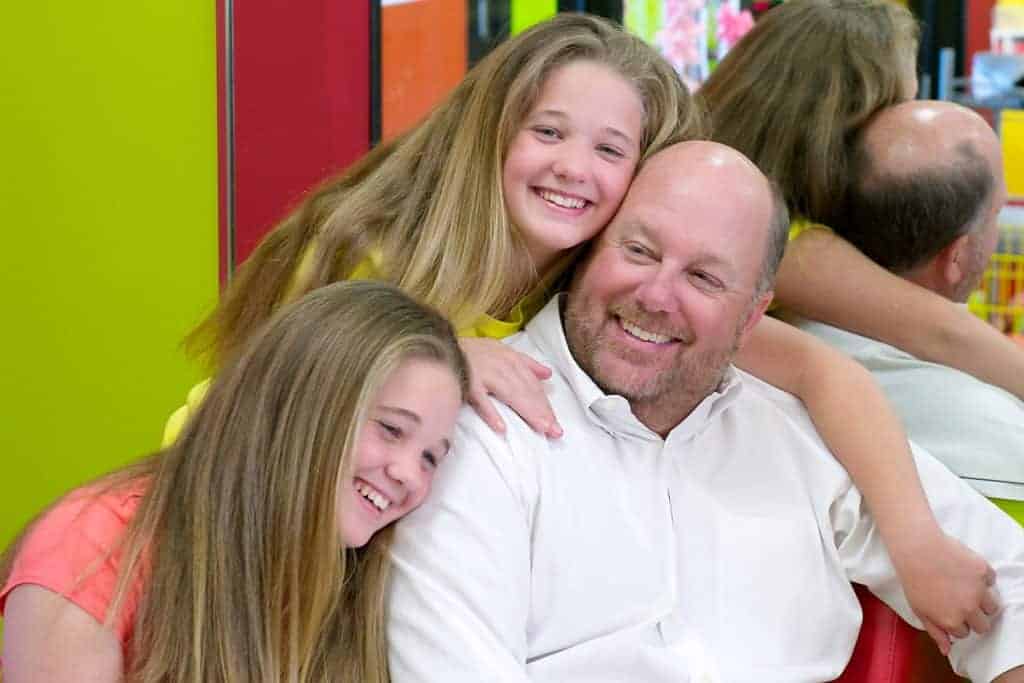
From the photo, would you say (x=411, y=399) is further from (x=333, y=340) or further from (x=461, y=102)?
(x=461, y=102)

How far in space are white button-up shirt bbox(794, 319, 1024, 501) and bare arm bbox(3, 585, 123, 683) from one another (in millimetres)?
1473

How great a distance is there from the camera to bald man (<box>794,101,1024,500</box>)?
2.68m

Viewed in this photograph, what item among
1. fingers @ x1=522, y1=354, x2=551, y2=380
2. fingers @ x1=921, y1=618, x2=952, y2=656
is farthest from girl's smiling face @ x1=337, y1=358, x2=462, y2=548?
fingers @ x1=921, y1=618, x2=952, y2=656

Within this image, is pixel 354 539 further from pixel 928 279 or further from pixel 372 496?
pixel 928 279

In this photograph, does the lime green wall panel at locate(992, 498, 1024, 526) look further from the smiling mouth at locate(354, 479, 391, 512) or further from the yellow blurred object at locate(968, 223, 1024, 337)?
the smiling mouth at locate(354, 479, 391, 512)

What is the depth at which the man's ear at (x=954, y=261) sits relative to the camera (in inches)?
106

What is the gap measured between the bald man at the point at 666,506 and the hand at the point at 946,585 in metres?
0.07

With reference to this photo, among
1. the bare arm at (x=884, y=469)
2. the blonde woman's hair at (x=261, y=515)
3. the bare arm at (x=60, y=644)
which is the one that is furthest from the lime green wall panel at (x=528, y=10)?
the bare arm at (x=60, y=644)

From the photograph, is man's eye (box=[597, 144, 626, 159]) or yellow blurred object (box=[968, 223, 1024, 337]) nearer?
man's eye (box=[597, 144, 626, 159])

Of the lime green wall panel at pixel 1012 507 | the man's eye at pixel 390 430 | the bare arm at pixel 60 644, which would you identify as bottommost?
the lime green wall panel at pixel 1012 507

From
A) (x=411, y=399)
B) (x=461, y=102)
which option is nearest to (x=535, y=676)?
(x=411, y=399)

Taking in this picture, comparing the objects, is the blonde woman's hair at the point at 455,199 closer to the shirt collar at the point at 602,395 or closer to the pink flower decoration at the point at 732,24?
the shirt collar at the point at 602,395

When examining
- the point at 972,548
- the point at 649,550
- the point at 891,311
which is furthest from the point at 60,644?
the point at 891,311

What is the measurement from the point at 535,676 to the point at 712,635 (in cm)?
29
